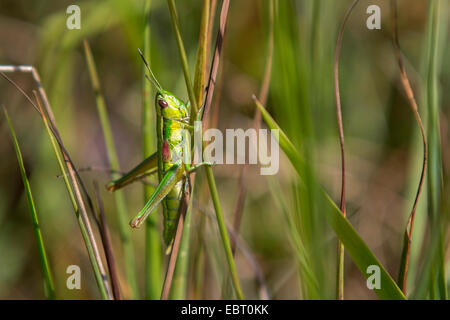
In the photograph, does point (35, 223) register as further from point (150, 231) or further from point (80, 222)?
point (150, 231)

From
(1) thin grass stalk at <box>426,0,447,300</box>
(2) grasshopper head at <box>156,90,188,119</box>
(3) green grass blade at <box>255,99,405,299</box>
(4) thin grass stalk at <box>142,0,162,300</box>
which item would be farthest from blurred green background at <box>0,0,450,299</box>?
(3) green grass blade at <box>255,99,405,299</box>

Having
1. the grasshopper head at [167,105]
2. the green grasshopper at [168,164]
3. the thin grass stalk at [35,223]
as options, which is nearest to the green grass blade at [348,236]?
the green grasshopper at [168,164]

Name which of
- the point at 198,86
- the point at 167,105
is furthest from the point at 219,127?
the point at 198,86

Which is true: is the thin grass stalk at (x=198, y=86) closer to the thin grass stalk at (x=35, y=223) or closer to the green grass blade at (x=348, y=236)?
the green grass blade at (x=348, y=236)

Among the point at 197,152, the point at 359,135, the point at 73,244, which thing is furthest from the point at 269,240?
the point at 197,152

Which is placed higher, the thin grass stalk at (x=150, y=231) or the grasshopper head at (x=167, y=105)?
the grasshopper head at (x=167, y=105)
